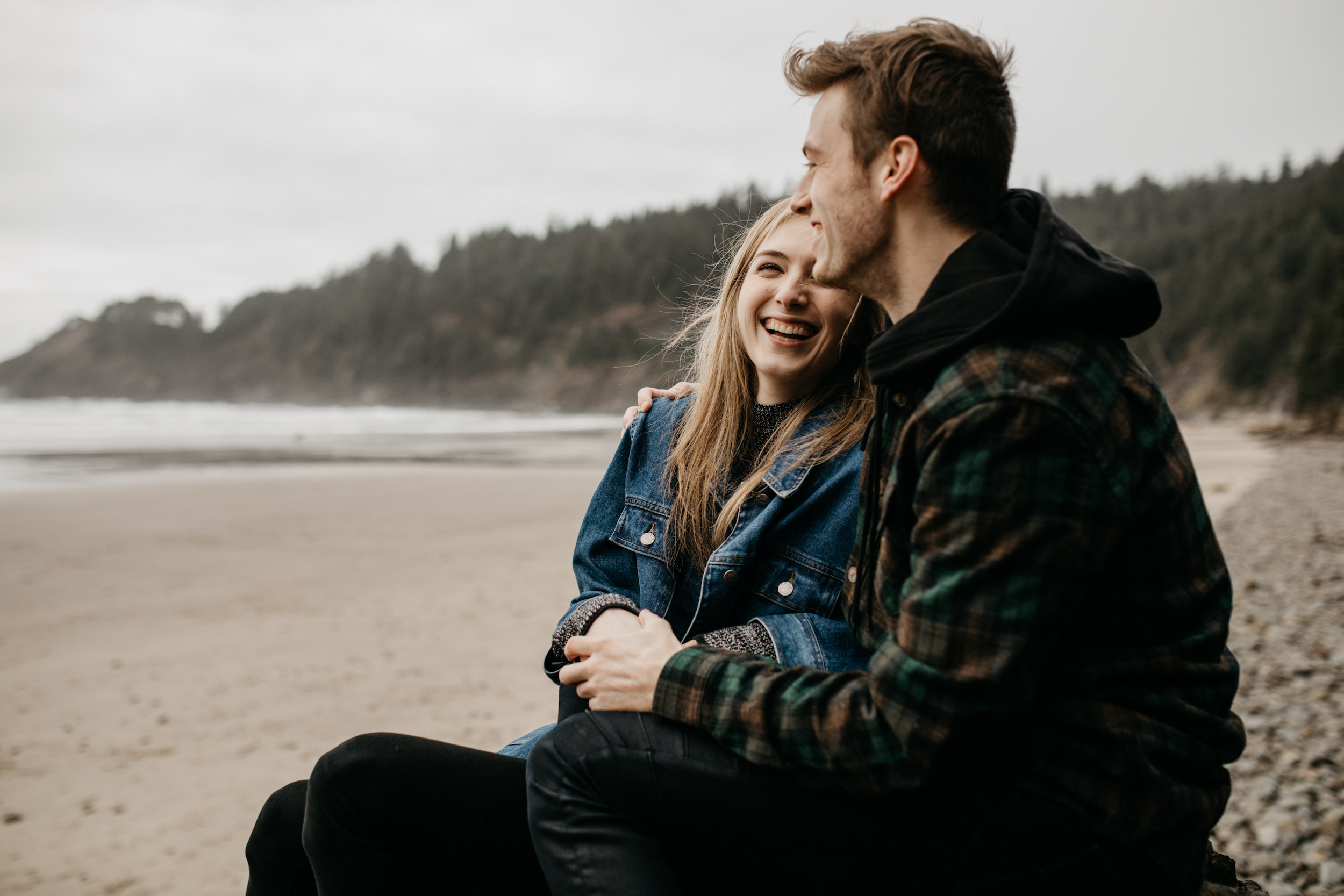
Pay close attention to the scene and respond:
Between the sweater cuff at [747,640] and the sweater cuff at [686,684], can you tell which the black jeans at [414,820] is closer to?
the sweater cuff at [686,684]

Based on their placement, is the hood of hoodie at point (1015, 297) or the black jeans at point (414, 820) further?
the black jeans at point (414, 820)

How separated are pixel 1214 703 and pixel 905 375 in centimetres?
68

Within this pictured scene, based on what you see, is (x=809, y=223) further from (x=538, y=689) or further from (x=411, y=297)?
(x=411, y=297)

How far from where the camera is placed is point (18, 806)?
3719 millimetres

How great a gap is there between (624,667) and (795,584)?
0.60 meters

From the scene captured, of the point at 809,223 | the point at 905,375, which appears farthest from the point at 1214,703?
the point at 809,223

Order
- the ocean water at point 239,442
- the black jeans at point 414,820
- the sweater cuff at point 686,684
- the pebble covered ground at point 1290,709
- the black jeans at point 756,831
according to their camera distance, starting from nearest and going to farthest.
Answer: the black jeans at point 756,831, the sweater cuff at point 686,684, the black jeans at point 414,820, the pebble covered ground at point 1290,709, the ocean water at point 239,442

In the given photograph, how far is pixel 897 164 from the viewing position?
143 cm

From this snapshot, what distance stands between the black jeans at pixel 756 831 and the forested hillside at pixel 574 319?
3971 centimetres

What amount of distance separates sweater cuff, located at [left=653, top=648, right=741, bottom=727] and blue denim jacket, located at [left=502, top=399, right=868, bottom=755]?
0.36m

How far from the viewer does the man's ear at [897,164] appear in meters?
1.40

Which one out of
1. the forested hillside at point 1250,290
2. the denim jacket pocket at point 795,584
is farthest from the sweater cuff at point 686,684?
the forested hillside at point 1250,290

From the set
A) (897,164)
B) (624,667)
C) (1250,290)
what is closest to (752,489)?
(624,667)

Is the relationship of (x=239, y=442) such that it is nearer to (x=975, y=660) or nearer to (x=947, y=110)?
(x=947, y=110)
